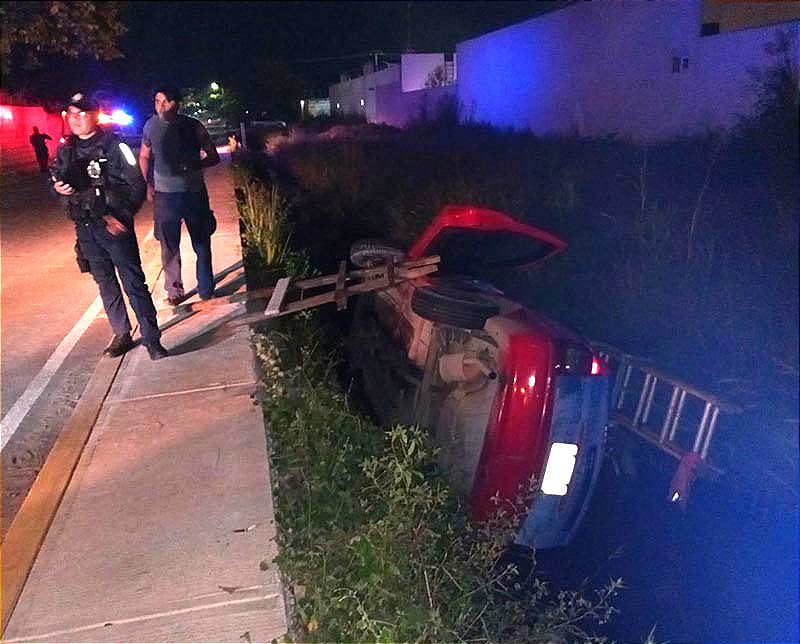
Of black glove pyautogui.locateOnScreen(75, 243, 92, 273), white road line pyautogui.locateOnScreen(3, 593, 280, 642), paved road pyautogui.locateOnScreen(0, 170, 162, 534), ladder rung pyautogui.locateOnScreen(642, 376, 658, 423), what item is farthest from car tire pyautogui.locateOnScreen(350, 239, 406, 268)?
white road line pyautogui.locateOnScreen(3, 593, 280, 642)

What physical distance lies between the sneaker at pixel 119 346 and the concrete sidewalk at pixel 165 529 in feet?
1.55

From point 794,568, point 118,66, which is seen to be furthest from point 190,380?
point 794,568

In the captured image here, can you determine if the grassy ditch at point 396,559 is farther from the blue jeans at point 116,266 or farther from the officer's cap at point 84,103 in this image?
the officer's cap at point 84,103

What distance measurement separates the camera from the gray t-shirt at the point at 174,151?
580 cm

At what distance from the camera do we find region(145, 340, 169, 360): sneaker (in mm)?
5242

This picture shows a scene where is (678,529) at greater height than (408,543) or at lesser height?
lesser

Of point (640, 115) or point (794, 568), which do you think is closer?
point (794, 568)

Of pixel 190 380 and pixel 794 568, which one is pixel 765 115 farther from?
pixel 190 380

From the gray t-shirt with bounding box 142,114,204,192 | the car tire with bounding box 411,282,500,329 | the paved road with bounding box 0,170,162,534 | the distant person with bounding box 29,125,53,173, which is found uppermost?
the gray t-shirt with bounding box 142,114,204,192

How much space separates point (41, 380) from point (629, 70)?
35.2 ft

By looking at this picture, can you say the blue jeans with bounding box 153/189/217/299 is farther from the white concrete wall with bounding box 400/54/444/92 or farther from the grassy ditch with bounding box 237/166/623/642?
the white concrete wall with bounding box 400/54/444/92

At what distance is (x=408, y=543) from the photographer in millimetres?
2740

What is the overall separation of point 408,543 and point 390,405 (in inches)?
69.8

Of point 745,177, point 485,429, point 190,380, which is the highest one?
point 745,177
